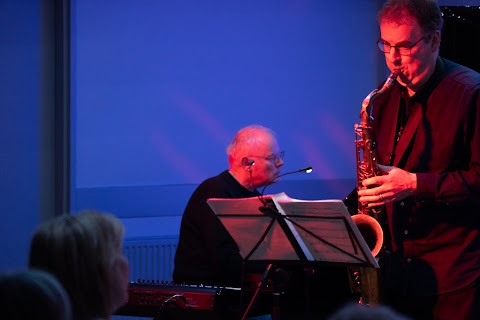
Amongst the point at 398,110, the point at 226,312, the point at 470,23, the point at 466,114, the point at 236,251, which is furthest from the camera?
the point at 470,23

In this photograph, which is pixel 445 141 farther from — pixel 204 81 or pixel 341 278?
pixel 204 81

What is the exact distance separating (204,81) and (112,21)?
850 mm

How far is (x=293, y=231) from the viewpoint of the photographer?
328 cm

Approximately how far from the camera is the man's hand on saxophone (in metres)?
3.04

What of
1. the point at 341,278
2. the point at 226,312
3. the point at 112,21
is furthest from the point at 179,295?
the point at 112,21

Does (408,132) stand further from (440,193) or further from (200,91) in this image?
(200,91)

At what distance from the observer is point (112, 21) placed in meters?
6.11

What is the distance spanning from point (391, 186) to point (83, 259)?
1360 mm

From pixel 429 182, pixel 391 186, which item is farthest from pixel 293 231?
pixel 429 182

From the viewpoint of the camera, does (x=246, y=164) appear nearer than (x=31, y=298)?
No

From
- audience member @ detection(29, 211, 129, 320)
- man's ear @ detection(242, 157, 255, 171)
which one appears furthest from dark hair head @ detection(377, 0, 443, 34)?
audience member @ detection(29, 211, 129, 320)

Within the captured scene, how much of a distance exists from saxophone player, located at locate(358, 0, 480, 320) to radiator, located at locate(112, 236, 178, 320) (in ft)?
10.3

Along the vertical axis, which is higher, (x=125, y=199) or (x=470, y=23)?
(x=470, y=23)

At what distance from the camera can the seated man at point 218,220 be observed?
4066 mm
